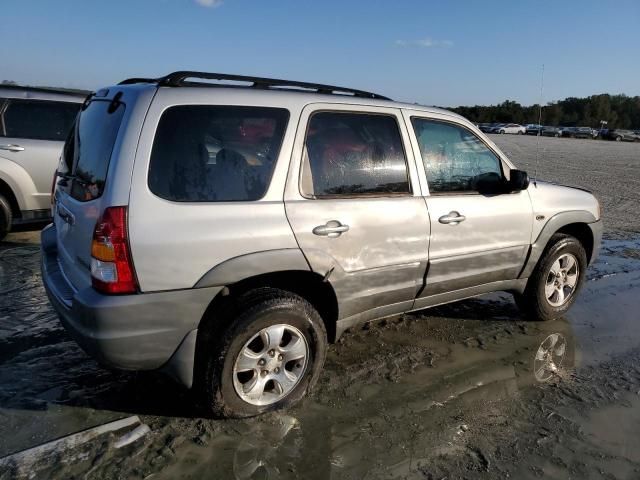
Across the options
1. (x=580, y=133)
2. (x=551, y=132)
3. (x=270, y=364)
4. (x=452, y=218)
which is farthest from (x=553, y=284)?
(x=551, y=132)

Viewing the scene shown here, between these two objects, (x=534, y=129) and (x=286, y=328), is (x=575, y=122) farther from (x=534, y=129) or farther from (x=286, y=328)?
(x=286, y=328)

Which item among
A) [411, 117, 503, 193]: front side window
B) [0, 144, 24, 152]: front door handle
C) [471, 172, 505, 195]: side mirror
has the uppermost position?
[0, 144, 24, 152]: front door handle

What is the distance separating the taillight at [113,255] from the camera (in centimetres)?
259

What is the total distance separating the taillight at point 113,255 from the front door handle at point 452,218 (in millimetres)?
2110

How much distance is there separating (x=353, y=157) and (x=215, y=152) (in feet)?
3.12

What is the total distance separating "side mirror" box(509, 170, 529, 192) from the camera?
4.11m

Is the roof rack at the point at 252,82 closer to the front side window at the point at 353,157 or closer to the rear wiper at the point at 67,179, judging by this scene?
the front side window at the point at 353,157

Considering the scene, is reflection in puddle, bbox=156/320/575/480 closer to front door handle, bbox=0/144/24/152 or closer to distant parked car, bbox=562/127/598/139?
front door handle, bbox=0/144/24/152

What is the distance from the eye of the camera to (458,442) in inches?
117

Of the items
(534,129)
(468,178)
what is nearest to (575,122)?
(534,129)

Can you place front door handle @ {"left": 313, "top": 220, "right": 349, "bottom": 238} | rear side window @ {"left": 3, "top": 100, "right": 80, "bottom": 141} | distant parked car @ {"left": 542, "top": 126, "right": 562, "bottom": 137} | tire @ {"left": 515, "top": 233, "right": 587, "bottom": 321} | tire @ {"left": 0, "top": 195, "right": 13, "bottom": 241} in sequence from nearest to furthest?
front door handle @ {"left": 313, "top": 220, "right": 349, "bottom": 238} < tire @ {"left": 515, "top": 233, "right": 587, "bottom": 321} < tire @ {"left": 0, "top": 195, "right": 13, "bottom": 241} < rear side window @ {"left": 3, "top": 100, "right": 80, "bottom": 141} < distant parked car @ {"left": 542, "top": 126, "right": 562, "bottom": 137}

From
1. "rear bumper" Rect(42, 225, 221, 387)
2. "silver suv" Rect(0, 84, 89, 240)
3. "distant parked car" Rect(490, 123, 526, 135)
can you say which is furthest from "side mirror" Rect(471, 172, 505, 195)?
"distant parked car" Rect(490, 123, 526, 135)

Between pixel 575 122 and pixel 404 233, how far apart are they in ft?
322

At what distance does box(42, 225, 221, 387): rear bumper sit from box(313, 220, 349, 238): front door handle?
2.28 feet
